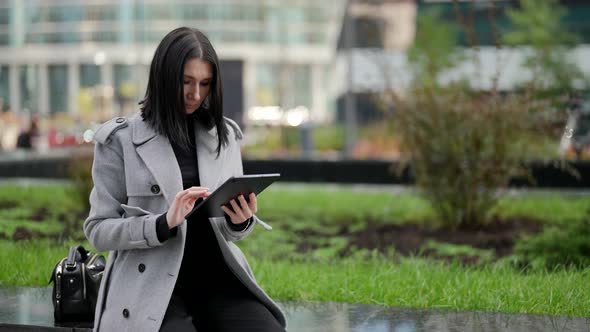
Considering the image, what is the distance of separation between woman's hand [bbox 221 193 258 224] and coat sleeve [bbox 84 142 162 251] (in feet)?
0.87

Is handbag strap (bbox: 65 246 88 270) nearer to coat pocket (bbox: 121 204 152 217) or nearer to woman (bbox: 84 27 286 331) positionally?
woman (bbox: 84 27 286 331)

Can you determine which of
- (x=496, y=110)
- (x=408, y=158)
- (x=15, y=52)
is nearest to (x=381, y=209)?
(x=408, y=158)

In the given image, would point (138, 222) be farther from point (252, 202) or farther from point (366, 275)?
point (366, 275)

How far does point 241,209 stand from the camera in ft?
10.5

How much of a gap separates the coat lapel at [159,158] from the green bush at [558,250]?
146 inches

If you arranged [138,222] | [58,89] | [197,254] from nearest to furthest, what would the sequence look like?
Result: [138,222] → [197,254] → [58,89]

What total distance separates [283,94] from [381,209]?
2393cm

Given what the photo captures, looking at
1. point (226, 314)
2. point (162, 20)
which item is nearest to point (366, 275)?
point (226, 314)

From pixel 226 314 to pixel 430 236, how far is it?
18.5 feet

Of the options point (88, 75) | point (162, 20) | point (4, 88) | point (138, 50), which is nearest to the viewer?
point (4, 88)

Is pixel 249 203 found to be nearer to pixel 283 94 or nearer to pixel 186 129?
pixel 186 129

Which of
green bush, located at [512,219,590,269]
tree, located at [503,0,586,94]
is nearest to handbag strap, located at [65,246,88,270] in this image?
green bush, located at [512,219,590,269]

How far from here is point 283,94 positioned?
113 ft

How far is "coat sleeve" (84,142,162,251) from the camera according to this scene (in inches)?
121
